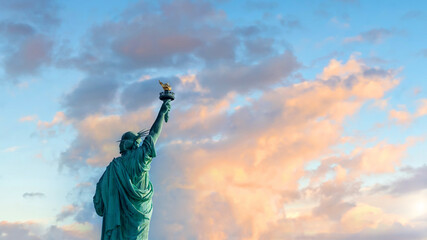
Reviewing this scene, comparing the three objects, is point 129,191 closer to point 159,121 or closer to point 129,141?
point 129,141

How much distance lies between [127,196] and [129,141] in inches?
92.6

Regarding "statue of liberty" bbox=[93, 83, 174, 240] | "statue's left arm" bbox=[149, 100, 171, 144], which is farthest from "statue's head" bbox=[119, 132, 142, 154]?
"statue's left arm" bbox=[149, 100, 171, 144]

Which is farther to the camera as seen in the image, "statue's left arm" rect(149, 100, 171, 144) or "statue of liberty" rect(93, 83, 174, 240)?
"statue's left arm" rect(149, 100, 171, 144)

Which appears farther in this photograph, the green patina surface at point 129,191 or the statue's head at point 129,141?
the statue's head at point 129,141

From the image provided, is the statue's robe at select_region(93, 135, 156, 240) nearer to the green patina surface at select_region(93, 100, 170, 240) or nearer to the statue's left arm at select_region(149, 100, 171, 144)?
the green patina surface at select_region(93, 100, 170, 240)

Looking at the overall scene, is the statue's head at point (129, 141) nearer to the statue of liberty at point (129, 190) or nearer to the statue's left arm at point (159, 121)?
the statue of liberty at point (129, 190)

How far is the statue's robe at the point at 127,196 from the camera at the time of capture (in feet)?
→ 99.7

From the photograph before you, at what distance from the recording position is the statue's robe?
99.7 ft

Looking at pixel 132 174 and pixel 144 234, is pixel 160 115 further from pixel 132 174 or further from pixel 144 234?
pixel 144 234

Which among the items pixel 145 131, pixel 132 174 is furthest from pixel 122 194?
pixel 145 131

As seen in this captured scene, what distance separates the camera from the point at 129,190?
100 feet

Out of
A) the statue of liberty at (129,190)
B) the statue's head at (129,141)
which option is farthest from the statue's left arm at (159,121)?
the statue's head at (129,141)

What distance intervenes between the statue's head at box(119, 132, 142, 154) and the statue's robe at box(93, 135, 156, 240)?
0.91 feet

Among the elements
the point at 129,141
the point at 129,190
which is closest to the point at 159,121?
the point at 129,141
